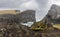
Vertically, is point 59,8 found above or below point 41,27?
above

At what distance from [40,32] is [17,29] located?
147 cm

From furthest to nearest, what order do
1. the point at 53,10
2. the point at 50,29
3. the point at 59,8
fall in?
1. the point at 59,8
2. the point at 53,10
3. the point at 50,29

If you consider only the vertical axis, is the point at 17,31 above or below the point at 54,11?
below

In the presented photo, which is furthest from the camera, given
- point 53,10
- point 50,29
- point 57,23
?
point 53,10

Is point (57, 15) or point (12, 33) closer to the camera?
point (12, 33)

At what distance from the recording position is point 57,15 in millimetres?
14812

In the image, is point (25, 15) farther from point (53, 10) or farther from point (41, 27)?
point (41, 27)

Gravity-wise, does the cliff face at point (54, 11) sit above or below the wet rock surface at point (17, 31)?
above

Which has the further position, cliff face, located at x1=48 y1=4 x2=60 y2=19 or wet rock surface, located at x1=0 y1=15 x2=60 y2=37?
cliff face, located at x1=48 y1=4 x2=60 y2=19

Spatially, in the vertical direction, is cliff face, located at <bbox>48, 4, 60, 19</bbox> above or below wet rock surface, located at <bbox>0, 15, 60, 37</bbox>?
above

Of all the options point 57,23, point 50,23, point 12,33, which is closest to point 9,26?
point 12,33

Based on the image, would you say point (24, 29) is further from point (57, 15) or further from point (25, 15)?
point (25, 15)

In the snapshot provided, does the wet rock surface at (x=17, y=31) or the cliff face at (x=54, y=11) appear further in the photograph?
the cliff face at (x=54, y=11)

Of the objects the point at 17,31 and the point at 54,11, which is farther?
the point at 54,11
